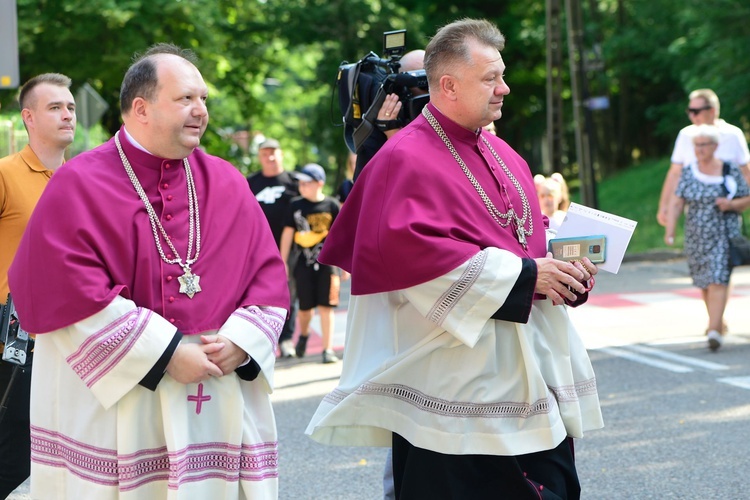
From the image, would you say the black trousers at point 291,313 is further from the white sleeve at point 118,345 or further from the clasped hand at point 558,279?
the white sleeve at point 118,345

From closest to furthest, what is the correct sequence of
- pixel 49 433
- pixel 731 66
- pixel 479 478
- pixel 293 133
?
pixel 49 433 → pixel 479 478 → pixel 731 66 → pixel 293 133

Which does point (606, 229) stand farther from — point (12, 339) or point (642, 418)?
point (642, 418)

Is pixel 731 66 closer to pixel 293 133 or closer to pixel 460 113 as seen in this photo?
pixel 460 113

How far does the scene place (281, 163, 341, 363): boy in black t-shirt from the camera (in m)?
10.7

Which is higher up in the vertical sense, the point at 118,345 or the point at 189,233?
the point at 189,233

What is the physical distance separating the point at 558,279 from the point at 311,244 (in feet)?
23.4

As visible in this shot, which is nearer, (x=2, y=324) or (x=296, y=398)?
(x=2, y=324)

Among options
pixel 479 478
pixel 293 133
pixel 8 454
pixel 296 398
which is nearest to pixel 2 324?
pixel 8 454

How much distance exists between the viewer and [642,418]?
7.61 metres

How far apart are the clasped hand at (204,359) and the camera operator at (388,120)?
122cm

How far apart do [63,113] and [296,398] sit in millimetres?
4200

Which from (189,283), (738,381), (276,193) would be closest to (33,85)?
(189,283)

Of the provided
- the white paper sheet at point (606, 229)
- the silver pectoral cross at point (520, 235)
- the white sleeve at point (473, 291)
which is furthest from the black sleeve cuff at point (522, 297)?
the white paper sheet at point (606, 229)

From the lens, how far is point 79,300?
3447 mm
